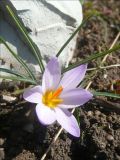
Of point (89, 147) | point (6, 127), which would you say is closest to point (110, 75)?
point (89, 147)

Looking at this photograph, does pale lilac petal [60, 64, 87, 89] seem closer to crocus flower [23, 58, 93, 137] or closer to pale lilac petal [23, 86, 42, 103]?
crocus flower [23, 58, 93, 137]

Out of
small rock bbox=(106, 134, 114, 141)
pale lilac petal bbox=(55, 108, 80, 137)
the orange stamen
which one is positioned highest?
the orange stamen

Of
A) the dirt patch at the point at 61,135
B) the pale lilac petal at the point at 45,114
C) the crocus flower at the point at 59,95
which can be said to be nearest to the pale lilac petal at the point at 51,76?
the crocus flower at the point at 59,95

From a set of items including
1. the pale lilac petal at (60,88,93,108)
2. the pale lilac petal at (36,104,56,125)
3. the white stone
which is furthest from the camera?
the white stone

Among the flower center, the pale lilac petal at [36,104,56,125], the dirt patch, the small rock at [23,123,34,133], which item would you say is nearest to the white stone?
the dirt patch

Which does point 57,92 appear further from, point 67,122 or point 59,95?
point 67,122

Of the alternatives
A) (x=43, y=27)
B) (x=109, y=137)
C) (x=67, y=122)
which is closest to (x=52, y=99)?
(x=67, y=122)

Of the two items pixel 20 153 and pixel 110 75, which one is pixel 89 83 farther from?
pixel 20 153
